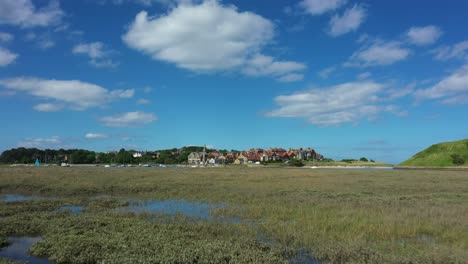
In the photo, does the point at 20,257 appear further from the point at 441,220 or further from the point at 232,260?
the point at 441,220

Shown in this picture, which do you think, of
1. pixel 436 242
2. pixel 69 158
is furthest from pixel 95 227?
pixel 69 158

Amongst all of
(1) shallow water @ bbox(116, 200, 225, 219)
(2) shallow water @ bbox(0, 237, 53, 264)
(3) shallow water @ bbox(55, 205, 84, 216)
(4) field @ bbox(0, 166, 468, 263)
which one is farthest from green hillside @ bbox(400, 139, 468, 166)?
(2) shallow water @ bbox(0, 237, 53, 264)

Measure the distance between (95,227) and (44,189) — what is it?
2119cm

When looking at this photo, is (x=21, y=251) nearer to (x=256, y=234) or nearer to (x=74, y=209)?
(x=256, y=234)

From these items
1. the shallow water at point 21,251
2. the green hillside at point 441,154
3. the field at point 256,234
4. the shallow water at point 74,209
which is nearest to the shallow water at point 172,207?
the field at point 256,234

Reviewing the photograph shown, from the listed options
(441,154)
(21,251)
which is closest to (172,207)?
(21,251)

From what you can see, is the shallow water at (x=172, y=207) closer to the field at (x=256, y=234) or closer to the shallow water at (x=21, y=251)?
the field at (x=256, y=234)

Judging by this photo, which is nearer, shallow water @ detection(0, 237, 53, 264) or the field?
the field

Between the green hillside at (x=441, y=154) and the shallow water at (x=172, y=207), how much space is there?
144 m

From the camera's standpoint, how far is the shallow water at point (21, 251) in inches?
471

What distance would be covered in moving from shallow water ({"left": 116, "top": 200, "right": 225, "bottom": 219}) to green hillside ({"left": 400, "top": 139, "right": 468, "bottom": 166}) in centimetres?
14435

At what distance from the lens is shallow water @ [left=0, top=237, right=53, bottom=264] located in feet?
39.2

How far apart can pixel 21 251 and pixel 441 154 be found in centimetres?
17281

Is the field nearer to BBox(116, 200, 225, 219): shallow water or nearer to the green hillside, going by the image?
BBox(116, 200, 225, 219): shallow water
